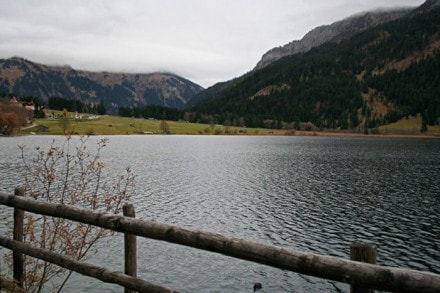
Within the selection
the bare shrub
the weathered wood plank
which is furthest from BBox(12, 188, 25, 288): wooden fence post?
the bare shrub

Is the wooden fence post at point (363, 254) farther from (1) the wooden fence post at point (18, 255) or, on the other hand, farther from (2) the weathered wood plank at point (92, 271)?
(1) the wooden fence post at point (18, 255)

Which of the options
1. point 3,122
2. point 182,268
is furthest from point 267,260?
point 3,122

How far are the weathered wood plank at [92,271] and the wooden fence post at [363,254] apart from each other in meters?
3.13

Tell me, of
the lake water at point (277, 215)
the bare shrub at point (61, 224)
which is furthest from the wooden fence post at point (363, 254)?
the lake water at point (277, 215)

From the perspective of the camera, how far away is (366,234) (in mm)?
30016

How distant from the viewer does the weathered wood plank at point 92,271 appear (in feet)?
22.8

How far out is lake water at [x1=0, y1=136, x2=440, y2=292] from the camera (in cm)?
2092

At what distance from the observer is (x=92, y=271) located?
7.73 m

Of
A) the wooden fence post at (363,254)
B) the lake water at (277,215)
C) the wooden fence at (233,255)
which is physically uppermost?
the wooden fence post at (363,254)

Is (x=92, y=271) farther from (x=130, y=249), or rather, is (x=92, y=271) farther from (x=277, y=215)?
(x=277, y=215)

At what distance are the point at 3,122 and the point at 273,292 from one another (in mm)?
167814

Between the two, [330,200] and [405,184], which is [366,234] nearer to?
[330,200]

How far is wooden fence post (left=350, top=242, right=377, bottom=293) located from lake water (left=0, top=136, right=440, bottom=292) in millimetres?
14838

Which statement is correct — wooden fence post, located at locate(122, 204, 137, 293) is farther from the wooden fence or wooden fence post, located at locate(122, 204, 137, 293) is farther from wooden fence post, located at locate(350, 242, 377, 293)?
wooden fence post, located at locate(350, 242, 377, 293)
